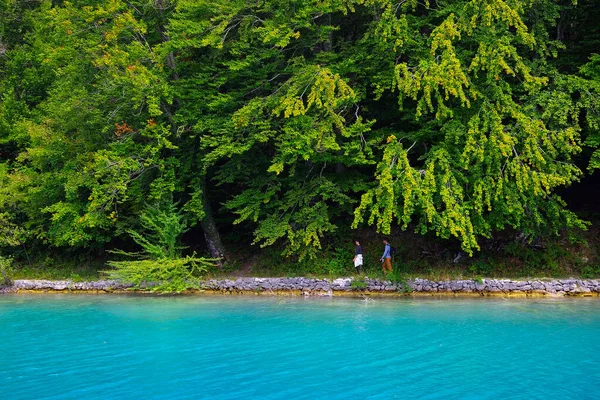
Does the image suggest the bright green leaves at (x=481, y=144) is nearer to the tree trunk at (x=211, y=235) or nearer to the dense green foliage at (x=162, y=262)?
the dense green foliage at (x=162, y=262)

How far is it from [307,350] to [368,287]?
22.5ft

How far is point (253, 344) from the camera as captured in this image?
10820 millimetres

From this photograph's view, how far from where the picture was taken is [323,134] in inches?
633

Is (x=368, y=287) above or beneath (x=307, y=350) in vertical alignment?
above

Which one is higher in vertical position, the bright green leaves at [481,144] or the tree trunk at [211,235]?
the bright green leaves at [481,144]

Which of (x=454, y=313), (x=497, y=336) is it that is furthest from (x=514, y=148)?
(x=497, y=336)

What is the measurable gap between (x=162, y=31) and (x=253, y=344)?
45.6 ft

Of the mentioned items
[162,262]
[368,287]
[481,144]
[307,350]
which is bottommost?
[307,350]

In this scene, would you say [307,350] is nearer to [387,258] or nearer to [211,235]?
[387,258]

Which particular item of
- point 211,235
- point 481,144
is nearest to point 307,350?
point 481,144

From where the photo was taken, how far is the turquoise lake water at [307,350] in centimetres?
812

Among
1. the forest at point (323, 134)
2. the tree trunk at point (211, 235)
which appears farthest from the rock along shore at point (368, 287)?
the tree trunk at point (211, 235)

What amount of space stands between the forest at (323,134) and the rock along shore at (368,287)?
94 centimetres

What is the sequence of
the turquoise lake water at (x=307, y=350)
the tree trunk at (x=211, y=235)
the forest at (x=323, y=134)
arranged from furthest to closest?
the tree trunk at (x=211, y=235), the forest at (x=323, y=134), the turquoise lake water at (x=307, y=350)
